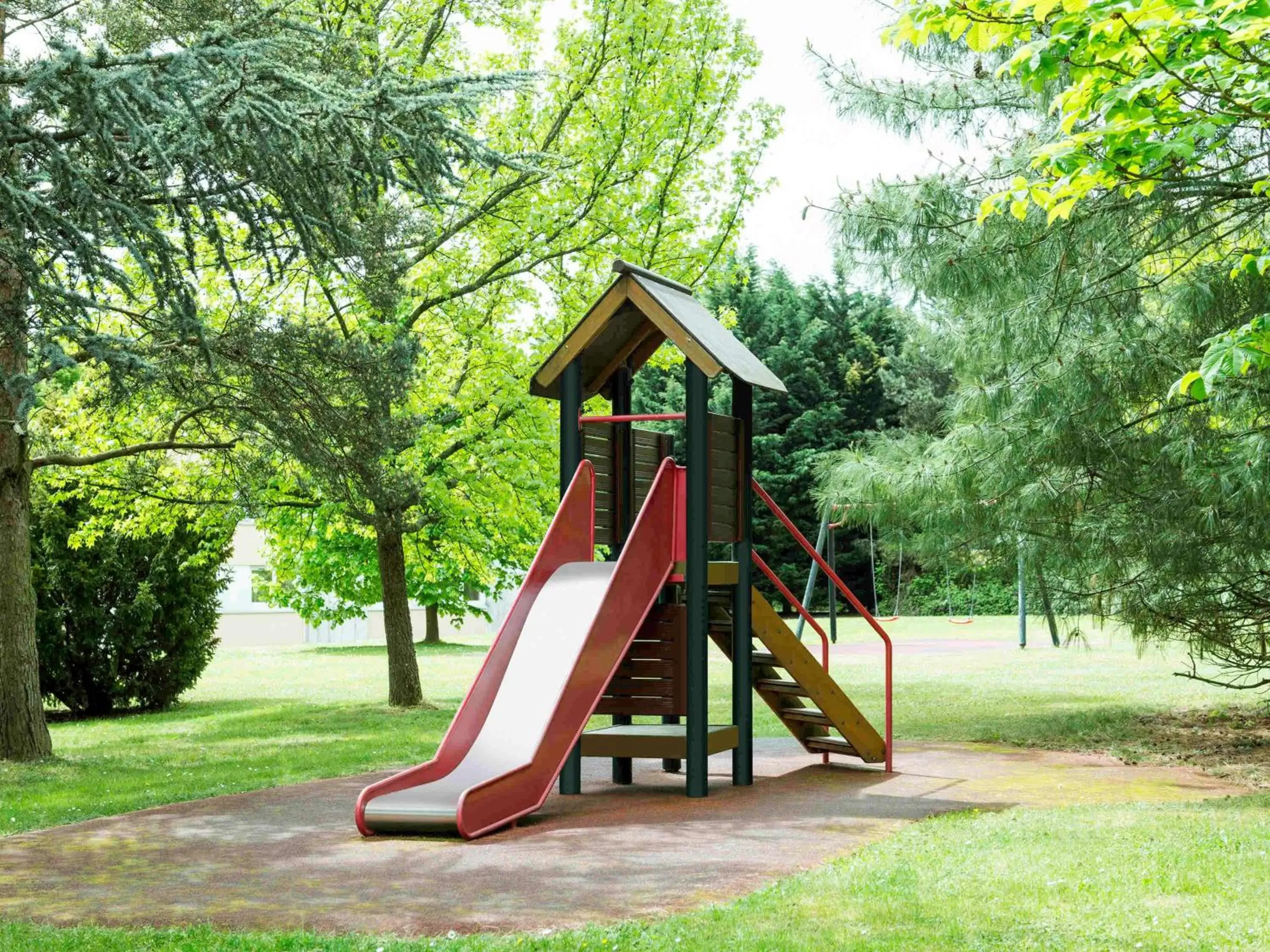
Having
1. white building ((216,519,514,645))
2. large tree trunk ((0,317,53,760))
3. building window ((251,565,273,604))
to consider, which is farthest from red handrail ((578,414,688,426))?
building window ((251,565,273,604))

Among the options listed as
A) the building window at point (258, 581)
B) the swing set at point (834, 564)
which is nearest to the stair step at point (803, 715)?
the swing set at point (834, 564)

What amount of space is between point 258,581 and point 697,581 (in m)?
28.0

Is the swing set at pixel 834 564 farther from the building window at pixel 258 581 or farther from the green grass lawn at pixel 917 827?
the building window at pixel 258 581

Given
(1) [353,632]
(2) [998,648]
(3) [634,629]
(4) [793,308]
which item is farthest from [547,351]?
(4) [793,308]

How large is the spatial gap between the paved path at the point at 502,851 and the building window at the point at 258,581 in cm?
2636

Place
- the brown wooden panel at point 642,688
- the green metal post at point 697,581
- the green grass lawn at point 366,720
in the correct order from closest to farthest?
the green metal post at point 697,581 → the brown wooden panel at point 642,688 → the green grass lawn at point 366,720

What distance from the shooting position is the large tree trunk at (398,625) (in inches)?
640

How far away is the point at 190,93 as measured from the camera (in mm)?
8195

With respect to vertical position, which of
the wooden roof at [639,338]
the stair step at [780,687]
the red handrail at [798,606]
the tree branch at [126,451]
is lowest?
the stair step at [780,687]

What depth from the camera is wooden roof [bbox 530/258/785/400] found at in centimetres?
903

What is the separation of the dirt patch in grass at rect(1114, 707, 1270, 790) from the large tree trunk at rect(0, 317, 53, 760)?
9.37 m

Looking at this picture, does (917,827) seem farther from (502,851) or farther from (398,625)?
(398,625)

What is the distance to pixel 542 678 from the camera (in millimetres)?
8336

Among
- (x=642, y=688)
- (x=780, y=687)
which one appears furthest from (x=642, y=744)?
(x=780, y=687)
